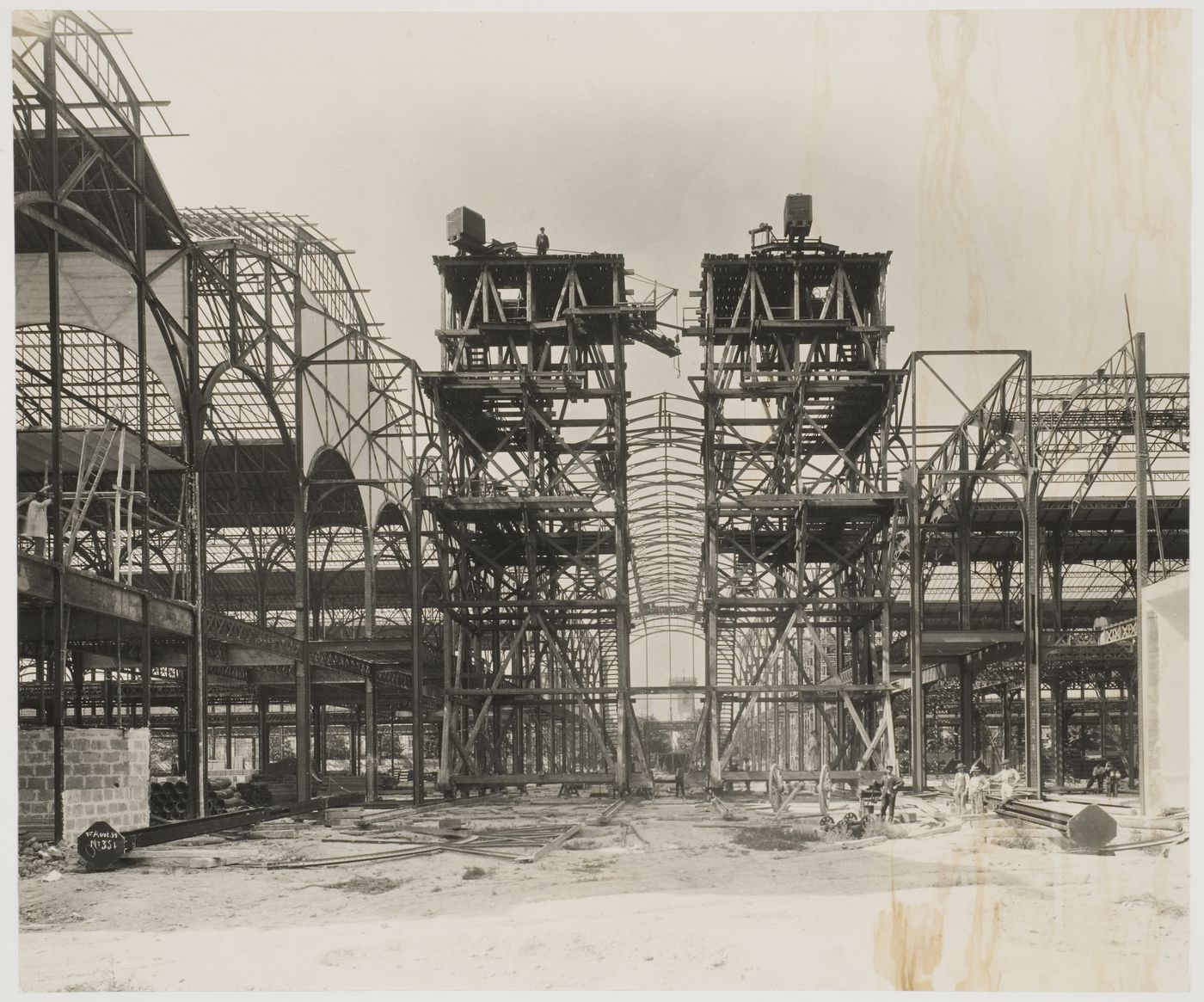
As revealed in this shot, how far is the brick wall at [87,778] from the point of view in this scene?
1800cm

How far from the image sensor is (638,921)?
1130cm

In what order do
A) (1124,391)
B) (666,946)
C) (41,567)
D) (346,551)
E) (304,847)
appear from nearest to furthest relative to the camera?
(666,946) → (41,567) → (304,847) → (1124,391) → (346,551)

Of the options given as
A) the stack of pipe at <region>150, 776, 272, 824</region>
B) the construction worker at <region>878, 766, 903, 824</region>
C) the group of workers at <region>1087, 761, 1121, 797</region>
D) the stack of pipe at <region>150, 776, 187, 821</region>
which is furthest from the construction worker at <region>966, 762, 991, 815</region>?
the stack of pipe at <region>150, 776, 187, 821</region>

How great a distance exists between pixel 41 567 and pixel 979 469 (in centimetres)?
2082

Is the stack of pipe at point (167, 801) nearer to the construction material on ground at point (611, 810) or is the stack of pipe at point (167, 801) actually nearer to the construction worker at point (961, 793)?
the construction material on ground at point (611, 810)

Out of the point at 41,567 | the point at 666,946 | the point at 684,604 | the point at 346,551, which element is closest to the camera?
the point at 666,946

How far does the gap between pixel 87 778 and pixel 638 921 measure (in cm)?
1163

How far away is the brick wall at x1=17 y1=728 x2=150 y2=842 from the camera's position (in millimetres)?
18000

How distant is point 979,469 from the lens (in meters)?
29.0

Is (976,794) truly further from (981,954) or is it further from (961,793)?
(981,954)

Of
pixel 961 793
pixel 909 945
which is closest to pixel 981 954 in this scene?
pixel 909 945

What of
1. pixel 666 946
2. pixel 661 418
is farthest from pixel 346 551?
pixel 666 946

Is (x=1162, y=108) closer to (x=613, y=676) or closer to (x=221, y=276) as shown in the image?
(x=221, y=276)

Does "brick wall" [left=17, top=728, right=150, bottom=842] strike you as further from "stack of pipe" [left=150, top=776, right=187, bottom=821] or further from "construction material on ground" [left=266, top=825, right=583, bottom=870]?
"stack of pipe" [left=150, top=776, right=187, bottom=821]
